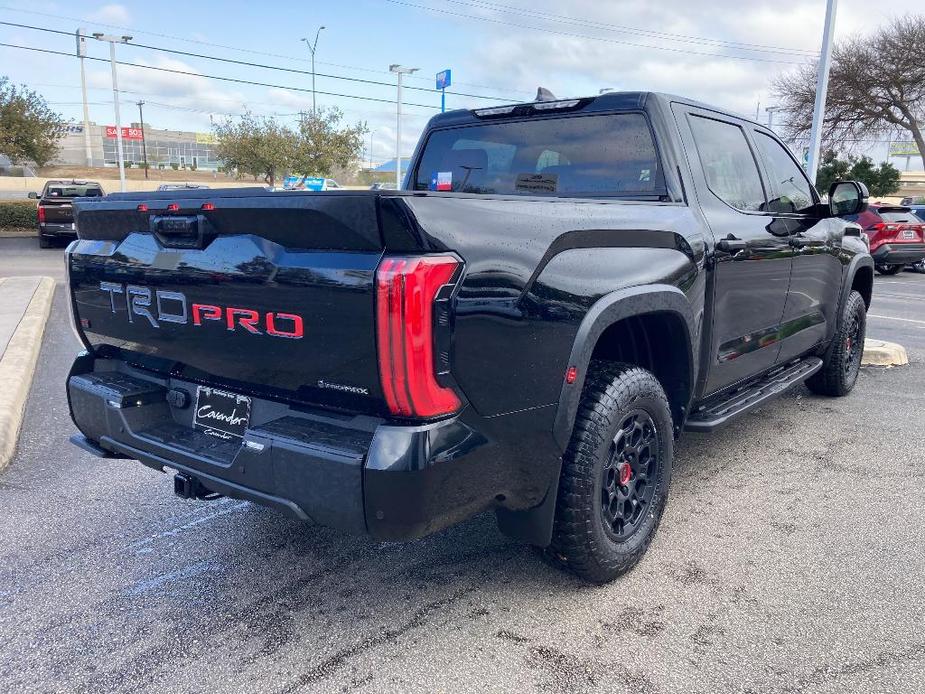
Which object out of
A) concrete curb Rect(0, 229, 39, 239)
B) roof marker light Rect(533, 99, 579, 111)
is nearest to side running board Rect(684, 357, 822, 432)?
roof marker light Rect(533, 99, 579, 111)

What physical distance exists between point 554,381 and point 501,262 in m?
0.45

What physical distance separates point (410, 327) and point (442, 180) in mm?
2487

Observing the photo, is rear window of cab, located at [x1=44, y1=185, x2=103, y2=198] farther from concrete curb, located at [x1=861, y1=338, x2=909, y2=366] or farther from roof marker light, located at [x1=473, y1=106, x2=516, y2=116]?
concrete curb, located at [x1=861, y1=338, x2=909, y2=366]

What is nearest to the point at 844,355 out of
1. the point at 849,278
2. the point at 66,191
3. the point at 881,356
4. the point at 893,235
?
the point at 849,278

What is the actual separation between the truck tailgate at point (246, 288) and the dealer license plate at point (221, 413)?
0.05m

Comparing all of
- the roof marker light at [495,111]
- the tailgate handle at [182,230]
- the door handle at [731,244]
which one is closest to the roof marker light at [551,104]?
the roof marker light at [495,111]

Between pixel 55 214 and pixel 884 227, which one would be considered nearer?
pixel 884 227

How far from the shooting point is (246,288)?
2377mm

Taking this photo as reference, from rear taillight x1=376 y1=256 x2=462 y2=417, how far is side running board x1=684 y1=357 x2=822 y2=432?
72.2 inches

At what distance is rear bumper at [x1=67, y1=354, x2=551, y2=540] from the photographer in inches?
84.0

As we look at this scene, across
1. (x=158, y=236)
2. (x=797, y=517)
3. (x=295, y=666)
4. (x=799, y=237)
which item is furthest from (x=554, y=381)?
(x=799, y=237)

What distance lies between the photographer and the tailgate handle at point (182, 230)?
2.51 meters

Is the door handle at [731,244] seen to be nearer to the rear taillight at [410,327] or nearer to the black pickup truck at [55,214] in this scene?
the rear taillight at [410,327]

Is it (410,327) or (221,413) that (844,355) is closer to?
(410,327)
